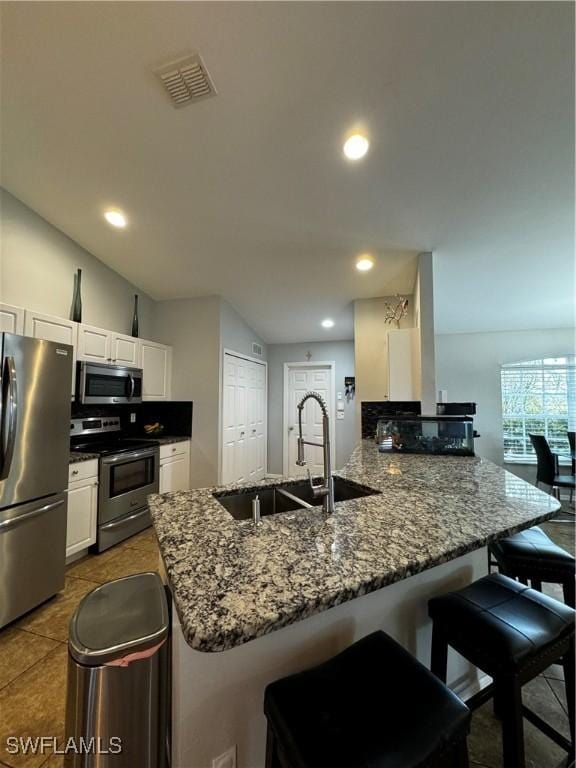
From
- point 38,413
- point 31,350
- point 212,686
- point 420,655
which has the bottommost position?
point 420,655

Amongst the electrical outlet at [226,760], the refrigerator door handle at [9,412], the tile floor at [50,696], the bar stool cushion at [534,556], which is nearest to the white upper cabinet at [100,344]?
the refrigerator door handle at [9,412]

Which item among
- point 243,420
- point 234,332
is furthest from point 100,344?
point 243,420

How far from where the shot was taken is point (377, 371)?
390 centimetres

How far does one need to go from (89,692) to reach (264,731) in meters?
0.54

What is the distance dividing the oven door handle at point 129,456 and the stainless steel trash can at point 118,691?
7.26 ft

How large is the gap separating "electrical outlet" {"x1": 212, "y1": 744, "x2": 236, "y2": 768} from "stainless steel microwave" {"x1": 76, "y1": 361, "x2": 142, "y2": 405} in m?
2.84

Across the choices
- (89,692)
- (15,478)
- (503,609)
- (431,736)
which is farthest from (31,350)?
(503,609)

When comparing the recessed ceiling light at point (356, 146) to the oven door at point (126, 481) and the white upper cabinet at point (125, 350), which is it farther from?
the oven door at point (126, 481)

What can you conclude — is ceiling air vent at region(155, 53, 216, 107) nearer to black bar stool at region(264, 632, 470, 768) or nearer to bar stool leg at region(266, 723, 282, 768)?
black bar stool at region(264, 632, 470, 768)

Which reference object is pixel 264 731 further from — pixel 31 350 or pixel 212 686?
pixel 31 350

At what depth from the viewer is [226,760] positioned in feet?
2.82

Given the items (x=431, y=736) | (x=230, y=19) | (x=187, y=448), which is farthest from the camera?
(x=187, y=448)

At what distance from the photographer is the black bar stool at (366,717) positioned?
2.06ft

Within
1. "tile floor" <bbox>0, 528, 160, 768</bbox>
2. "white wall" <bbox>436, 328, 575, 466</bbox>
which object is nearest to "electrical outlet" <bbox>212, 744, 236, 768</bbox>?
"tile floor" <bbox>0, 528, 160, 768</bbox>
